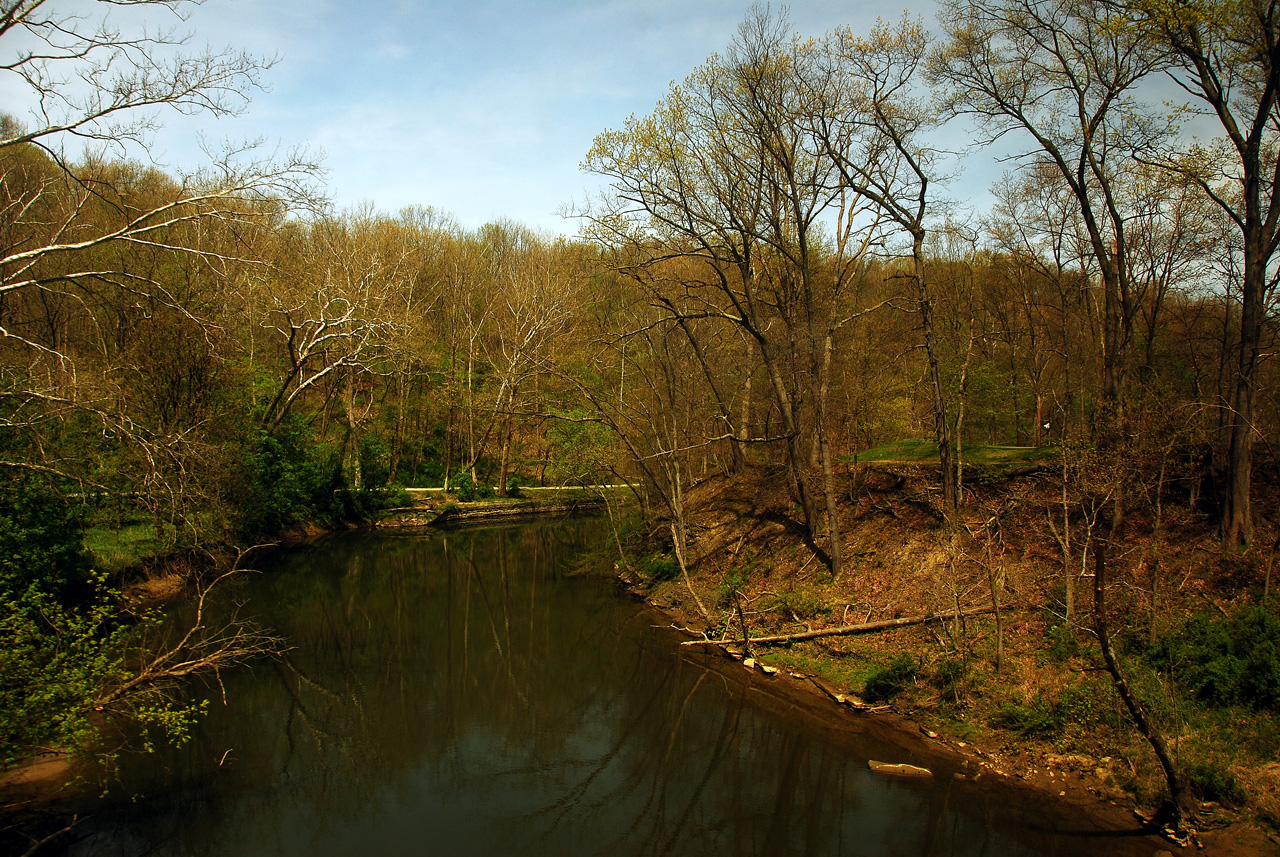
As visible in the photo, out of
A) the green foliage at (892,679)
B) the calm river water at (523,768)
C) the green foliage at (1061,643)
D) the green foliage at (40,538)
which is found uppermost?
the green foliage at (40,538)

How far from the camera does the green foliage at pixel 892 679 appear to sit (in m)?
12.0

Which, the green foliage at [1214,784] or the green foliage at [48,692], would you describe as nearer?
the green foliage at [48,692]

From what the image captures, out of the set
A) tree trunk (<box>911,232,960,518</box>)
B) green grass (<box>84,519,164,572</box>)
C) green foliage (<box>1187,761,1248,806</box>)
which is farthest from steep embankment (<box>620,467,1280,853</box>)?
green grass (<box>84,519,164,572</box>)

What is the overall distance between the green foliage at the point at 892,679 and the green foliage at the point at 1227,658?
3.36 m

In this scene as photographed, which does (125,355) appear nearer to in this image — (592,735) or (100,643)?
(100,643)

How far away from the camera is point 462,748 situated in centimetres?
1130

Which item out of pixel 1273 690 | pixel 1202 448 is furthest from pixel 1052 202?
pixel 1273 690

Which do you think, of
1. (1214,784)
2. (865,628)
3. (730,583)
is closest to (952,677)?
(865,628)

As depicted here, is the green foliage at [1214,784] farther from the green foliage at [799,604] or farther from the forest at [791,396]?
the green foliage at [799,604]

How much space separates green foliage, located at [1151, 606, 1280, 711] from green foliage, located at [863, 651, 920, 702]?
11.0ft

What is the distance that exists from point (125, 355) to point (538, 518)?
803 inches

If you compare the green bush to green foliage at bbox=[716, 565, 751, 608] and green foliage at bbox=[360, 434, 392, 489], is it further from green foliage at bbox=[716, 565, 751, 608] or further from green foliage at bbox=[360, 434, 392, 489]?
green foliage at bbox=[360, 434, 392, 489]

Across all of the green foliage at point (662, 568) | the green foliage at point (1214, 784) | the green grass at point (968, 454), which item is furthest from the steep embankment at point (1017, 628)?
the green foliage at point (662, 568)

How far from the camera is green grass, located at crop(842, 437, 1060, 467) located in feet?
53.2
